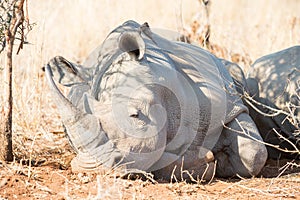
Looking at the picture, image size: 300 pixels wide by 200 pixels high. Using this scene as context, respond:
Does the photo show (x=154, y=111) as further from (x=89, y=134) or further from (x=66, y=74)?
(x=66, y=74)

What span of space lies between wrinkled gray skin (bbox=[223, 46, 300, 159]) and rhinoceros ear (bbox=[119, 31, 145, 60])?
130cm

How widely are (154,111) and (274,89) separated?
168 cm

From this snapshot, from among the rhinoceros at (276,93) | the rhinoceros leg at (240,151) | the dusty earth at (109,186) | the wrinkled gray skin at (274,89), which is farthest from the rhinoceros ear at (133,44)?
the rhinoceros at (276,93)

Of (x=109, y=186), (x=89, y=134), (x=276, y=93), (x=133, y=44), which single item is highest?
(x=133, y=44)

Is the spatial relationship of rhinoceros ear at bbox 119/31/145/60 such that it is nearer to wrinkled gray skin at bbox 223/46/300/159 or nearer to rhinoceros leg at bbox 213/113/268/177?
rhinoceros leg at bbox 213/113/268/177

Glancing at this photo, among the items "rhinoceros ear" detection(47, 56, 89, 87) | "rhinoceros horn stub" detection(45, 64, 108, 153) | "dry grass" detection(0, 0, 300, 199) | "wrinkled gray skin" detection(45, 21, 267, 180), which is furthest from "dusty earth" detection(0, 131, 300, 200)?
"rhinoceros ear" detection(47, 56, 89, 87)

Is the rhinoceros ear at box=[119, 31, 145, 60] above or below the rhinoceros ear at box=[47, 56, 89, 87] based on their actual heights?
above

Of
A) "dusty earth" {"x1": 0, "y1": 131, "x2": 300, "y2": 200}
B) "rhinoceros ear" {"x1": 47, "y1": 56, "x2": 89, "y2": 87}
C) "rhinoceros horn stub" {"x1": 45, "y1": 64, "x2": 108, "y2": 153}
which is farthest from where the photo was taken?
"rhinoceros ear" {"x1": 47, "y1": 56, "x2": 89, "y2": 87}

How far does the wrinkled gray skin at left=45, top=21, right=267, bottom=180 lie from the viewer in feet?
12.8

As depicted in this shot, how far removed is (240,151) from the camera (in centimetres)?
457

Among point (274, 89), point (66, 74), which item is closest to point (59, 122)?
point (66, 74)

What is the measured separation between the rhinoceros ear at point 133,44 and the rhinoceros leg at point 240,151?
3.31ft

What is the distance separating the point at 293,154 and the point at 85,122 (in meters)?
2.24

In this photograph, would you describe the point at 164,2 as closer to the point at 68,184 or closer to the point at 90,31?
the point at 90,31
